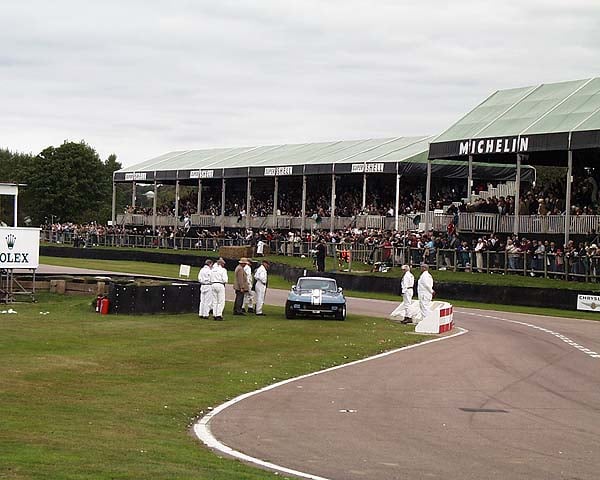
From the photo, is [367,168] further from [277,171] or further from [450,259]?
[450,259]

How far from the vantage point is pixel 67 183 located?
409 ft

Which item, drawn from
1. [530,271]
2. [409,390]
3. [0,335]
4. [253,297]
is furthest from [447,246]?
[409,390]

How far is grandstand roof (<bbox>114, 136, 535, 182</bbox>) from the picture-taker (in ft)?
222

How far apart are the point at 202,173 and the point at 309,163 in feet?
39.8

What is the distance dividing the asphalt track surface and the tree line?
103810 millimetres

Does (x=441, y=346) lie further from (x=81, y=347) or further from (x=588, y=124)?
(x=588, y=124)

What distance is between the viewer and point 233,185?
302 feet

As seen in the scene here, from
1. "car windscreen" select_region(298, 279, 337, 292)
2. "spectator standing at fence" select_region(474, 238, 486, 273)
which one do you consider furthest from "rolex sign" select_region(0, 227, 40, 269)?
"spectator standing at fence" select_region(474, 238, 486, 273)

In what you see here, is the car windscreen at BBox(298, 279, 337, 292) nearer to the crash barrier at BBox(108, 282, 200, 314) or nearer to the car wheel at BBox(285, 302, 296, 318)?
the car wheel at BBox(285, 302, 296, 318)

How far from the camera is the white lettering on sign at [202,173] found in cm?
8178

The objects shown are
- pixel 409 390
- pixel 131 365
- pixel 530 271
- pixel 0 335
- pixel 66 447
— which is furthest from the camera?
pixel 530 271

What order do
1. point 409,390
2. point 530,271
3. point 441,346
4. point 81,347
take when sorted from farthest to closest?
point 530,271, point 441,346, point 81,347, point 409,390

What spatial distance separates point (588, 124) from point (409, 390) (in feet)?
109

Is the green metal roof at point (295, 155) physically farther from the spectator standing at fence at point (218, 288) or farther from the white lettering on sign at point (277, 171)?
the spectator standing at fence at point (218, 288)
